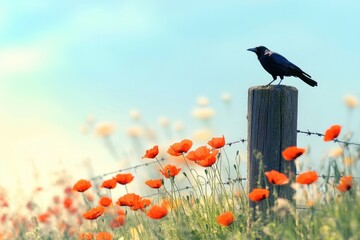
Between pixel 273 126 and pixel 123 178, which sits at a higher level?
pixel 273 126

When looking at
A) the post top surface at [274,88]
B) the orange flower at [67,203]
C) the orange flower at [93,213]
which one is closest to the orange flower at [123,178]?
the orange flower at [93,213]

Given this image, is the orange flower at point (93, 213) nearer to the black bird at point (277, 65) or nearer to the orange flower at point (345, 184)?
the black bird at point (277, 65)

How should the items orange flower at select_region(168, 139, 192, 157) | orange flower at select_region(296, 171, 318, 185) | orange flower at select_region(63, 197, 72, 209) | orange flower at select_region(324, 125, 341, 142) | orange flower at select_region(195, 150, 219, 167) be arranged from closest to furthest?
orange flower at select_region(296, 171, 318, 185) → orange flower at select_region(324, 125, 341, 142) → orange flower at select_region(195, 150, 219, 167) → orange flower at select_region(168, 139, 192, 157) → orange flower at select_region(63, 197, 72, 209)

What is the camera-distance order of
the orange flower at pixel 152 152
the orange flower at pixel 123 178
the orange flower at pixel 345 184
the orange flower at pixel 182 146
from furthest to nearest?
the orange flower at pixel 123 178 → the orange flower at pixel 152 152 → the orange flower at pixel 182 146 → the orange flower at pixel 345 184

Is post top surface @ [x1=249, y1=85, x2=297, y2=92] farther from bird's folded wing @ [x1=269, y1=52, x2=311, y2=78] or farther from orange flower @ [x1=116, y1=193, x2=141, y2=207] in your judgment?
orange flower @ [x1=116, y1=193, x2=141, y2=207]

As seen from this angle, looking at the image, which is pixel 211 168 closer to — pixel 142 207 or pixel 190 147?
pixel 190 147

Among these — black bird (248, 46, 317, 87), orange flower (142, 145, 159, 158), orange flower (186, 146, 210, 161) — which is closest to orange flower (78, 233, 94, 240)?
orange flower (142, 145, 159, 158)

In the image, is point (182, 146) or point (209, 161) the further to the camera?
point (182, 146)

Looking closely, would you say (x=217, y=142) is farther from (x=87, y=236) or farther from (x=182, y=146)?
(x=87, y=236)

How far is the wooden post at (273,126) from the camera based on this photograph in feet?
16.0

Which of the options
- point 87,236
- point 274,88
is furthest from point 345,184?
point 87,236

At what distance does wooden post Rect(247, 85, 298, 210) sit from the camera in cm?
486

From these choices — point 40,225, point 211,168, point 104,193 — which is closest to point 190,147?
point 211,168

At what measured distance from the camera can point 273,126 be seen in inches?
192
